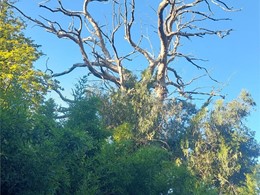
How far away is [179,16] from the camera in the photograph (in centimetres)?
1752

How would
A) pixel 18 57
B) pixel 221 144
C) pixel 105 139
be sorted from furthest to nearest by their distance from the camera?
1. pixel 221 144
2. pixel 18 57
3. pixel 105 139

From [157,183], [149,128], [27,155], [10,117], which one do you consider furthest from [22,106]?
[149,128]

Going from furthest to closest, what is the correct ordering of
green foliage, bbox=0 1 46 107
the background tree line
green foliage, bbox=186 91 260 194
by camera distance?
1. green foliage, bbox=186 91 260 194
2. green foliage, bbox=0 1 46 107
3. the background tree line

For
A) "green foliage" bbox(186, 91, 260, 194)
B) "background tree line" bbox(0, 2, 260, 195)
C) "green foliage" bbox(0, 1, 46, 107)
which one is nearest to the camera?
"background tree line" bbox(0, 2, 260, 195)

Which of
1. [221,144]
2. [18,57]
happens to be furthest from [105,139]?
[221,144]

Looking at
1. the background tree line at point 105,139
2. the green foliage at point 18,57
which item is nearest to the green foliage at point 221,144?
the background tree line at point 105,139

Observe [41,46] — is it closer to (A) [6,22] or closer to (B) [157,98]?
(A) [6,22]

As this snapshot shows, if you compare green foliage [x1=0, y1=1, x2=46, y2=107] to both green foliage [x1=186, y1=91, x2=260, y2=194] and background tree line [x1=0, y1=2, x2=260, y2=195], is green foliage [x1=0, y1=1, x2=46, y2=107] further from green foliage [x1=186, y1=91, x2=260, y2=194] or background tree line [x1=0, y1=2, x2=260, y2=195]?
green foliage [x1=186, y1=91, x2=260, y2=194]

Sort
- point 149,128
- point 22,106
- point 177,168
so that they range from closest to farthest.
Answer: point 22,106 < point 177,168 < point 149,128

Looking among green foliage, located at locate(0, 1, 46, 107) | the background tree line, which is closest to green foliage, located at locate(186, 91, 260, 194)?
the background tree line

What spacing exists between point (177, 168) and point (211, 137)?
24.5 ft

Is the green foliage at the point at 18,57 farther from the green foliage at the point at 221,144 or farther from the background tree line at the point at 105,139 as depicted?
the green foliage at the point at 221,144

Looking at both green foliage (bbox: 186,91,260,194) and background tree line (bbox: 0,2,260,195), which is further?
green foliage (bbox: 186,91,260,194)

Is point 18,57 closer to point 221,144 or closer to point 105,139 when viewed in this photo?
point 105,139
